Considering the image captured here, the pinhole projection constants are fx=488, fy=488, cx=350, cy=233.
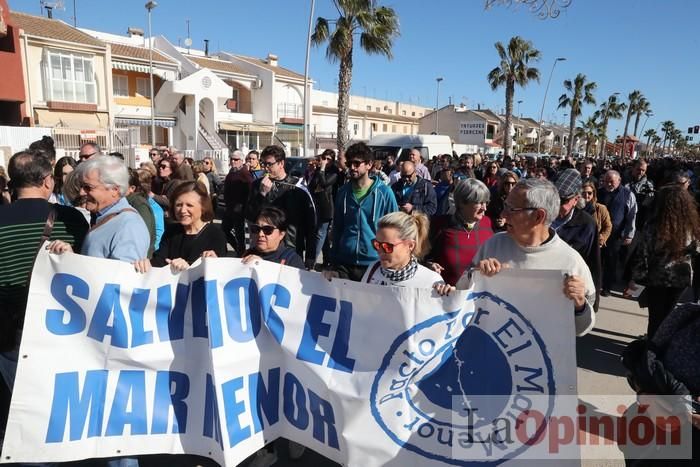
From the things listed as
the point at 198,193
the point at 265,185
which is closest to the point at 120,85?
the point at 265,185

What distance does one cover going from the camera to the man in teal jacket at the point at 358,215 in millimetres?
4348

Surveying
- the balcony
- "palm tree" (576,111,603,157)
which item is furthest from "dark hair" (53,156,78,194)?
"palm tree" (576,111,603,157)

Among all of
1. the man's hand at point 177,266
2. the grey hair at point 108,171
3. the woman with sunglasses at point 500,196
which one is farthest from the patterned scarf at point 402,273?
the woman with sunglasses at point 500,196

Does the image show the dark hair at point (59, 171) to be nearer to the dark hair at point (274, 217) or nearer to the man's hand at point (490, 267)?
the dark hair at point (274, 217)

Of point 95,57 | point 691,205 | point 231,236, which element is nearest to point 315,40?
point 95,57

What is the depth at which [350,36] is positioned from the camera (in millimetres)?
19562

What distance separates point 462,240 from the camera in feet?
11.7

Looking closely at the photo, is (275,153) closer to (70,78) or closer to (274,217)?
(274,217)

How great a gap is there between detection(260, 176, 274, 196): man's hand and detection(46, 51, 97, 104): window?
2512cm

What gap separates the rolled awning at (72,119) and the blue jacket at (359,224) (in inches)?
1003

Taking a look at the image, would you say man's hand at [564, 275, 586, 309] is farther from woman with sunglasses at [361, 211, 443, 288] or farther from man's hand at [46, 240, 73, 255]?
man's hand at [46, 240, 73, 255]

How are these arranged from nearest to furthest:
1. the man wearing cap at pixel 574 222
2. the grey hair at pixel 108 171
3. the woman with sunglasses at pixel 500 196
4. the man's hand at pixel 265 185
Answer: the grey hair at pixel 108 171
the man wearing cap at pixel 574 222
the man's hand at pixel 265 185
the woman with sunglasses at pixel 500 196

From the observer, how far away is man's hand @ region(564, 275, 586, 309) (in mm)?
2234

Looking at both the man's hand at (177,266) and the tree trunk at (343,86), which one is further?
the tree trunk at (343,86)
